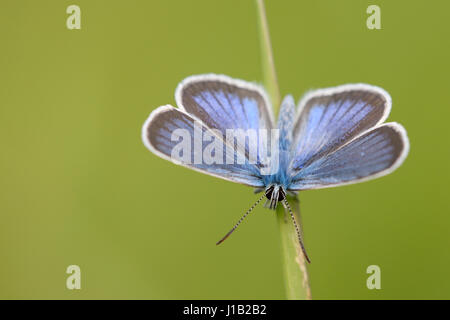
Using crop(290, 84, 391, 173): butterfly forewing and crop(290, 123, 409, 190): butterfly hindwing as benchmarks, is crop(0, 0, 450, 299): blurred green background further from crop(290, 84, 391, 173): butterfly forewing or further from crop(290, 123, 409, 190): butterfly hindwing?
crop(290, 123, 409, 190): butterfly hindwing

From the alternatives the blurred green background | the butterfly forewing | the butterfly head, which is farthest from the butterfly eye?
the blurred green background

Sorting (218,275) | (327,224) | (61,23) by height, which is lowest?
(218,275)

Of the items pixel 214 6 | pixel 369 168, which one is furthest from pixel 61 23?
pixel 369 168

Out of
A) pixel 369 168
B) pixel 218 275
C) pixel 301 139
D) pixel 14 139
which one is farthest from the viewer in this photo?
pixel 14 139

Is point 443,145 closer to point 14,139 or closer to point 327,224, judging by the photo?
point 327,224

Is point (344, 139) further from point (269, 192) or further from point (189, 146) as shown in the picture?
point (189, 146)

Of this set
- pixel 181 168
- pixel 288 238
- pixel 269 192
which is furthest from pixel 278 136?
pixel 181 168

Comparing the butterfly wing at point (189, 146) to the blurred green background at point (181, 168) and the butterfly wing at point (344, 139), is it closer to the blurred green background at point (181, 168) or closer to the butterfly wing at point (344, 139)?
the butterfly wing at point (344, 139)
